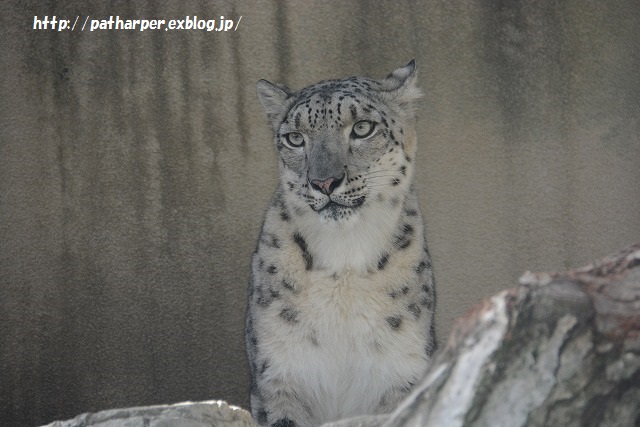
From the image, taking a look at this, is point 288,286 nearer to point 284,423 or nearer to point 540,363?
point 284,423

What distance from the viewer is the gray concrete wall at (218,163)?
5.52m

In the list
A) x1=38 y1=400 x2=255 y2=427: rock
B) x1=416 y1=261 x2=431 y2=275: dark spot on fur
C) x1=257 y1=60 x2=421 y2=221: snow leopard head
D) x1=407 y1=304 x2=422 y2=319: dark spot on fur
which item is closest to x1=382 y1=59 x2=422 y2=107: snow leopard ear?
x1=257 y1=60 x2=421 y2=221: snow leopard head

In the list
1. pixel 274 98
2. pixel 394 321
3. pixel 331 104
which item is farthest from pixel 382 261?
pixel 274 98

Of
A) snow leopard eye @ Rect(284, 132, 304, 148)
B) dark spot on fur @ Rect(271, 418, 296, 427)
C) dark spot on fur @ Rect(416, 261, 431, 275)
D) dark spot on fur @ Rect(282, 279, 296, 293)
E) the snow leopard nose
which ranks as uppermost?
snow leopard eye @ Rect(284, 132, 304, 148)

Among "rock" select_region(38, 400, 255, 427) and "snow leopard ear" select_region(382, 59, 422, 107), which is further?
"snow leopard ear" select_region(382, 59, 422, 107)

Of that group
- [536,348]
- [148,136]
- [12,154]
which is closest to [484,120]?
[148,136]

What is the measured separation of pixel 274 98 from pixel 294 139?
0.36m

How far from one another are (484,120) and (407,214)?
1.32m

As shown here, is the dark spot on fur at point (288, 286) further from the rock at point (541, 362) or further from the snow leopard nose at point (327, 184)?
the rock at point (541, 362)

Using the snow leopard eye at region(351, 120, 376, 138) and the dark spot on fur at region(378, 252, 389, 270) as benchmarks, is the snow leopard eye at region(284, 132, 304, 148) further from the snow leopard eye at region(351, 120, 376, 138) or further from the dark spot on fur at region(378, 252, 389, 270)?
the dark spot on fur at region(378, 252, 389, 270)

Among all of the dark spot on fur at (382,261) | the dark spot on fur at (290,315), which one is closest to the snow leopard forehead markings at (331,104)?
the dark spot on fur at (382,261)

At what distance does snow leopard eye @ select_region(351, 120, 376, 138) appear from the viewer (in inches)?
174

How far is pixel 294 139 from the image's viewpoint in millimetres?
4520

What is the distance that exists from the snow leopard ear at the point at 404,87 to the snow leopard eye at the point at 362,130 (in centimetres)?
30
